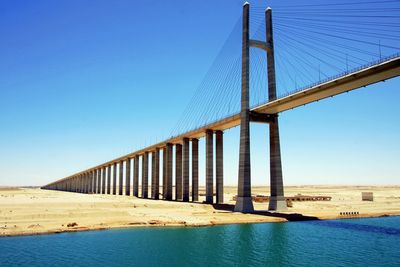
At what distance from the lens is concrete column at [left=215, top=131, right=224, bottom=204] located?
76075mm

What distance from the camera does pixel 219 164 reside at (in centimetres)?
7669

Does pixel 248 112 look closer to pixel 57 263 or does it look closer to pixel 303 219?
pixel 303 219

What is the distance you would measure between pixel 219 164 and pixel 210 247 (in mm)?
42457

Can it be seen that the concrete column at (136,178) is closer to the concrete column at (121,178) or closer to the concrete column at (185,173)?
the concrete column at (121,178)

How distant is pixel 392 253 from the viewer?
32250 millimetres

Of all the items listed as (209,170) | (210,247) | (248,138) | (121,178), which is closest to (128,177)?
(121,178)

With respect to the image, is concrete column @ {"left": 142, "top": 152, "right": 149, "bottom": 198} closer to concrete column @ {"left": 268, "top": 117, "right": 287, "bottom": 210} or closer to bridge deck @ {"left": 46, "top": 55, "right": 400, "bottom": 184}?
bridge deck @ {"left": 46, "top": 55, "right": 400, "bottom": 184}

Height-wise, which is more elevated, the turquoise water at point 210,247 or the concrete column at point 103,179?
the concrete column at point 103,179

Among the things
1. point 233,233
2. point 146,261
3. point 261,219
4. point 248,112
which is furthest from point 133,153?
point 146,261

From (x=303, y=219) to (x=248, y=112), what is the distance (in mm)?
20042

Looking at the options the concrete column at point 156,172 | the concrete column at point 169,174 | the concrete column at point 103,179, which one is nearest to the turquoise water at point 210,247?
the concrete column at point 169,174

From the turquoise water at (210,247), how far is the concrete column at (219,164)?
29.0 meters

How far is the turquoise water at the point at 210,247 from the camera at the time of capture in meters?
29.0

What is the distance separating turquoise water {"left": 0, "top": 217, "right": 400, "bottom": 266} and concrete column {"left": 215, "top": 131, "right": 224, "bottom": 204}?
29.0 m
